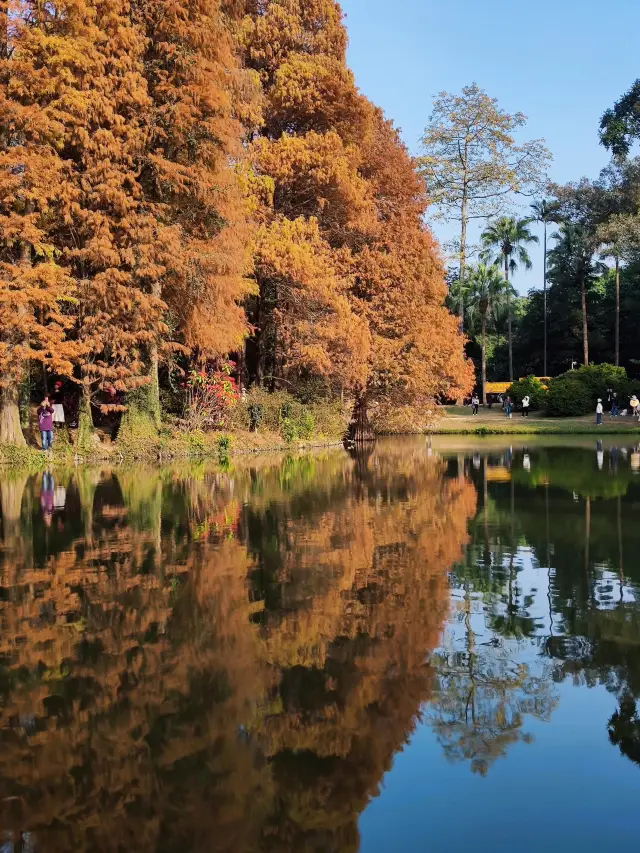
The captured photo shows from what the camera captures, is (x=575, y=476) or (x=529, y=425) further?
(x=529, y=425)

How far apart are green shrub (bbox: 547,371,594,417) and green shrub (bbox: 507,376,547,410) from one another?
83 centimetres

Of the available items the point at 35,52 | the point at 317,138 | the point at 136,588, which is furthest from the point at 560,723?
the point at 317,138

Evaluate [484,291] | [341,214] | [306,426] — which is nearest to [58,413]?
[306,426]

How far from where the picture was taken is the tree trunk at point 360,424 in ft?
132

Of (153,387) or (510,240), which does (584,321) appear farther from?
(153,387)

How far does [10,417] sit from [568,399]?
3753 centimetres

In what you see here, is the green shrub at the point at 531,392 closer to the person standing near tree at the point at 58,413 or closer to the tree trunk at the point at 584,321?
the tree trunk at the point at 584,321

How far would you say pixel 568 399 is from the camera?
178 feet

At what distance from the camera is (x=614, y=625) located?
661 cm

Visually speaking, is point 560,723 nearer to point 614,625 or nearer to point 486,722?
point 486,722

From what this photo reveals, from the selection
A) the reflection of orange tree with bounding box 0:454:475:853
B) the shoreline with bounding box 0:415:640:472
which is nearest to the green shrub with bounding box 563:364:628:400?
the shoreline with bounding box 0:415:640:472

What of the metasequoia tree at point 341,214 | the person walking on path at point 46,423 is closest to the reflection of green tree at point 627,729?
the person walking on path at point 46,423

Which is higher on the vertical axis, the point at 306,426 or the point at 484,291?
the point at 484,291

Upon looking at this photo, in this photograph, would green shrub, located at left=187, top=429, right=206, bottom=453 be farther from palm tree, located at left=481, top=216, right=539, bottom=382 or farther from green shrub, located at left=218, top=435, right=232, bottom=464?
palm tree, located at left=481, top=216, right=539, bottom=382
